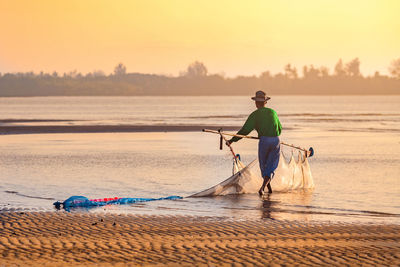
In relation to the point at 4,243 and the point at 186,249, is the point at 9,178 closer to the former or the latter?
the point at 4,243

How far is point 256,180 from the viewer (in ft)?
45.8

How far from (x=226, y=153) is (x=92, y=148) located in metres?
5.92

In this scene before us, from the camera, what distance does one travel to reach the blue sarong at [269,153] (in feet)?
43.4

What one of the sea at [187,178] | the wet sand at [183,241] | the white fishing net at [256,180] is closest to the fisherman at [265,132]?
the white fishing net at [256,180]

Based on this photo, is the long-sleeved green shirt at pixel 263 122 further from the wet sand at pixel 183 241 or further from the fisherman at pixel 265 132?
the wet sand at pixel 183 241

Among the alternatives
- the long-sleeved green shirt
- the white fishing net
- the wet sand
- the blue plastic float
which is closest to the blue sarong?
the long-sleeved green shirt

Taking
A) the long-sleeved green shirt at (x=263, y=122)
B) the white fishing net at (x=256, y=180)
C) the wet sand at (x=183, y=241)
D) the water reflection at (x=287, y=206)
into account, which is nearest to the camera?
the wet sand at (x=183, y=241)

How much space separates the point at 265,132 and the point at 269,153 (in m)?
0.45

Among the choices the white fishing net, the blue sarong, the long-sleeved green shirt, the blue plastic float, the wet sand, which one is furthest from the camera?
the white fishing net

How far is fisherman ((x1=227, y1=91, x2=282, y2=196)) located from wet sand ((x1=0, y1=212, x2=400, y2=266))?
122 inches

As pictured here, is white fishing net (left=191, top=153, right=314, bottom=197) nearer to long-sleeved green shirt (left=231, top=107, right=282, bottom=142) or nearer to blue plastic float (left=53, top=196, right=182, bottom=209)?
long-sleeved green shirt (left=231, top=107, right=282, bottom=142)

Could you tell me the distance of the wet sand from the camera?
7.58 meters

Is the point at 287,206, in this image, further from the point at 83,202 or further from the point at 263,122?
the point at 83,202

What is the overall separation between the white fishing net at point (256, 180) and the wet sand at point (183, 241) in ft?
10.00
